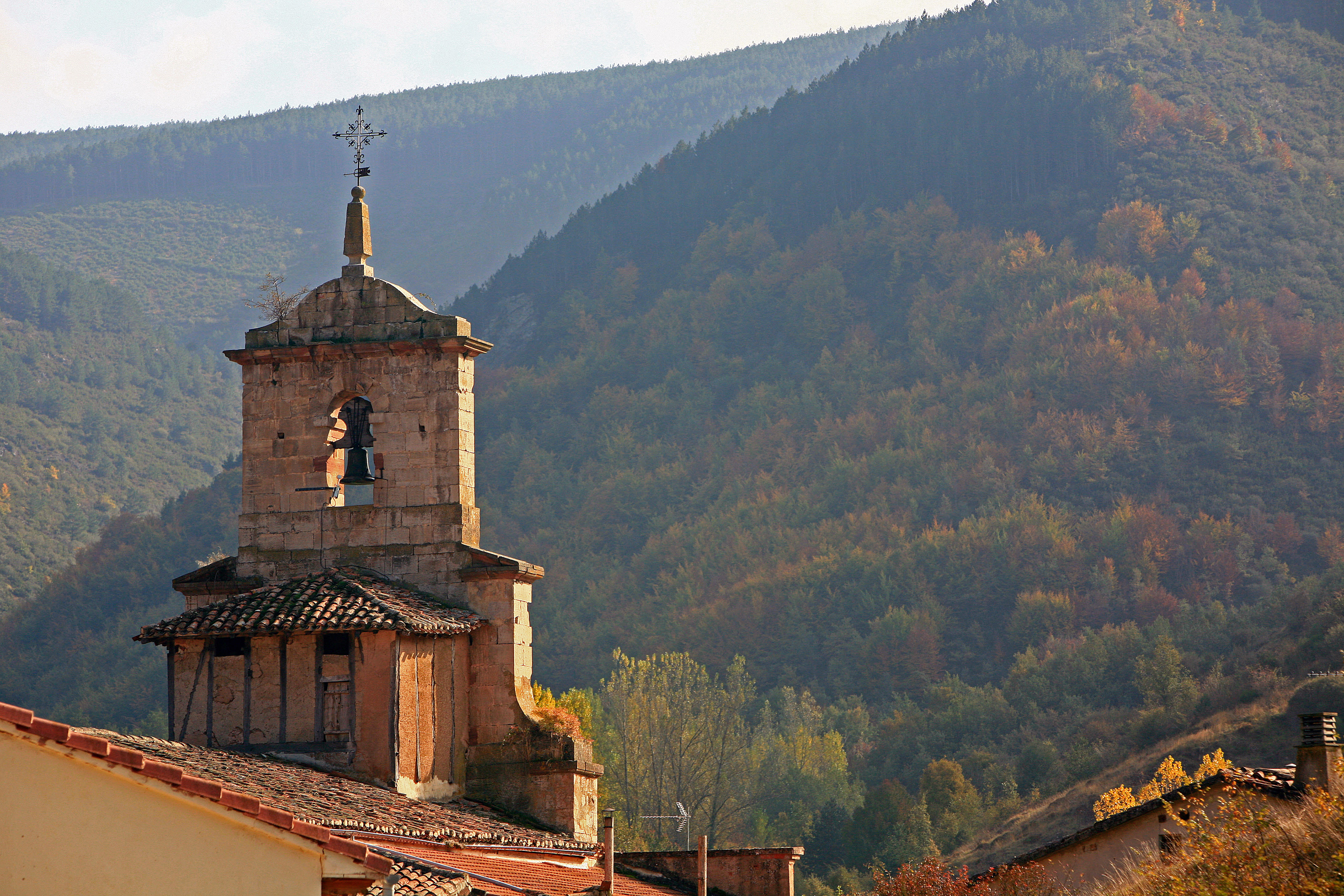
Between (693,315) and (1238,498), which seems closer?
(1238,498)

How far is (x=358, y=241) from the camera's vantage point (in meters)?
26.2

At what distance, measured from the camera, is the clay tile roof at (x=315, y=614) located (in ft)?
72.6

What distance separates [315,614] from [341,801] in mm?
3482

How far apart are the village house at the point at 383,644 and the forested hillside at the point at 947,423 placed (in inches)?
1457

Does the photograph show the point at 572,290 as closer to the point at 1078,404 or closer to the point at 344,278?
the point at 1078,404

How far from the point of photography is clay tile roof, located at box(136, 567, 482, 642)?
22125 millimetres

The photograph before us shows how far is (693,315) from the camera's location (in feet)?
553

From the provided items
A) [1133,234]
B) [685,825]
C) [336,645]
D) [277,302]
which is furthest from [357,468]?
[1133,234]

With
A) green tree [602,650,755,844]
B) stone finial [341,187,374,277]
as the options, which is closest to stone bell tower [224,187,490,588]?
stone finial [341,187,374,277]

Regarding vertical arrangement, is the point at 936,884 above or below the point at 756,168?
below

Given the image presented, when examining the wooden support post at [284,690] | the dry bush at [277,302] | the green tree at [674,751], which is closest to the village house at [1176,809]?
the wooden support post at [284,690]

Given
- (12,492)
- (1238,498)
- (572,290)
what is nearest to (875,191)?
(572,290)

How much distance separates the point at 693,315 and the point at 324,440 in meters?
144

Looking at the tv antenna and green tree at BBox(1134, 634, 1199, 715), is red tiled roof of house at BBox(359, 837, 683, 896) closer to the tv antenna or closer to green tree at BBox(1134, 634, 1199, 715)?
the tv antenna
